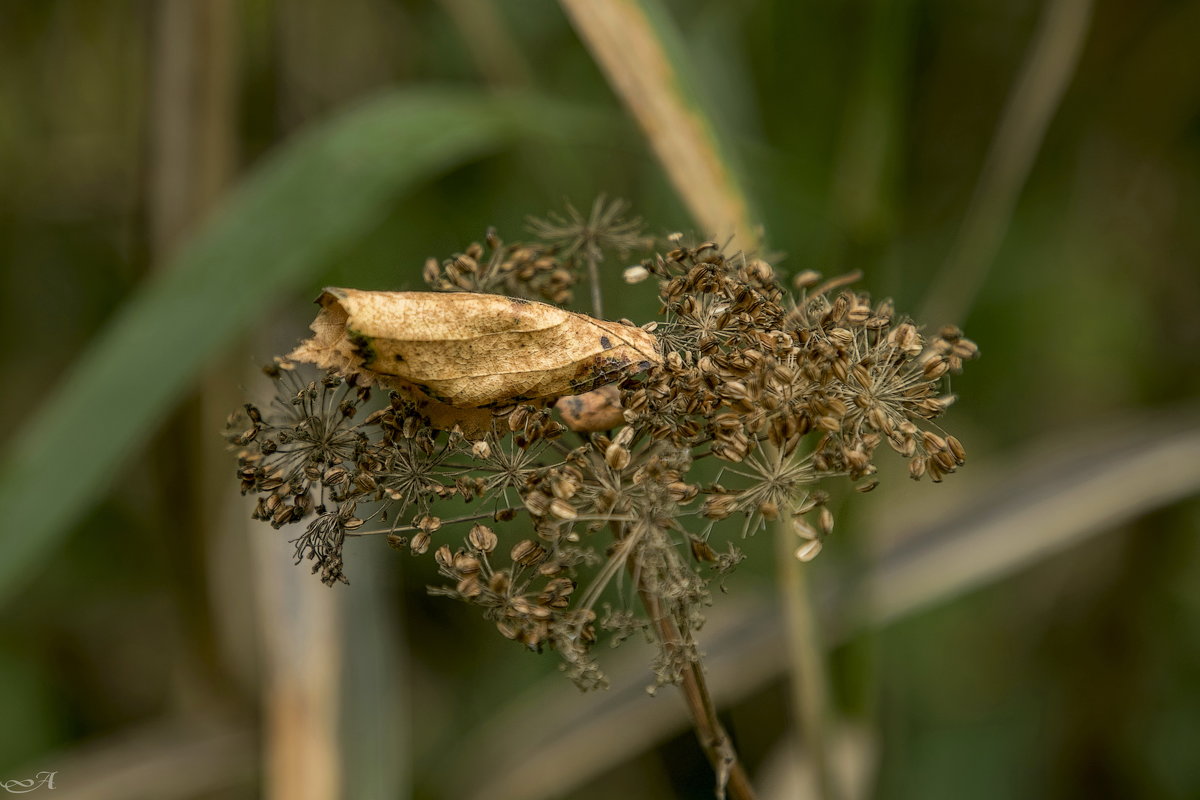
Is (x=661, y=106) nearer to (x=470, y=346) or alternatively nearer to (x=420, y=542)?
(x=470, y=346)

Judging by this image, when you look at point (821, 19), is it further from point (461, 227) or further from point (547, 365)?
point (547, 365)

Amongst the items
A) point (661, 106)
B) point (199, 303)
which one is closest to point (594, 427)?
point (661, 106)

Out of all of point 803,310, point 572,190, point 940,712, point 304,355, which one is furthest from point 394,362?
point 940,712

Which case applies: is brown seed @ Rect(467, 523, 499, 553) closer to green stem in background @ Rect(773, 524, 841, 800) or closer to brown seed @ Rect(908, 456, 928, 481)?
brown seed @ Rect(908, 456, 928, 481)

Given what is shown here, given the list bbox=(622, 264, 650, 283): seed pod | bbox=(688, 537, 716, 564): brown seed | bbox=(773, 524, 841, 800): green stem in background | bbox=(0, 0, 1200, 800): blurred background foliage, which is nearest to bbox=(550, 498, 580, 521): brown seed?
bbox=(688, 537, 716, 564): brown seed

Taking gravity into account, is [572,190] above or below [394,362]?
above

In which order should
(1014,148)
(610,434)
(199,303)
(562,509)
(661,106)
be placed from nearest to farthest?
1. (562,509)
2. (610,434)
3. (661,106)
4. (199,303)
5. (1014,148)
